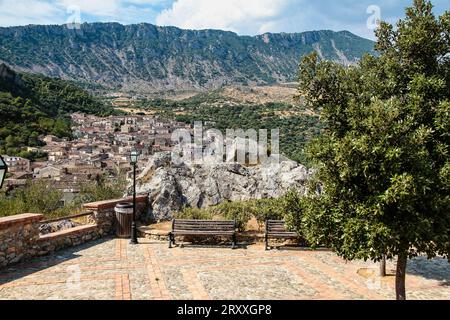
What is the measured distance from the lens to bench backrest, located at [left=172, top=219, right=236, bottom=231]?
11148 millimetres

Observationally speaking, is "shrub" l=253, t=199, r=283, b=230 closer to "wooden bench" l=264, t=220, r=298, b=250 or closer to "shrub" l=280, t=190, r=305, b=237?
"wooden bench" l=264, t=220, r=298, b=250

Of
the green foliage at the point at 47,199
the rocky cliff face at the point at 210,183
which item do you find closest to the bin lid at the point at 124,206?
the rocky cliff face at the point at 210,183

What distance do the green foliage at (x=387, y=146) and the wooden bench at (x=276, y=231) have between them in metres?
4.65

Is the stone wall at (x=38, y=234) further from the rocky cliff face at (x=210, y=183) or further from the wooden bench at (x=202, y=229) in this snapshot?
the wooden bench at (x=202, y=229)

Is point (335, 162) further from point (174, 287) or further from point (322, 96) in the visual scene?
point (174, 287)

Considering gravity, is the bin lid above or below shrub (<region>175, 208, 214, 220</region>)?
above

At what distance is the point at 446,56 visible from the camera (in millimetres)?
5938

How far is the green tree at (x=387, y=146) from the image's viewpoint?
193 inches

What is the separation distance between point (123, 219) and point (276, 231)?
15.5ft

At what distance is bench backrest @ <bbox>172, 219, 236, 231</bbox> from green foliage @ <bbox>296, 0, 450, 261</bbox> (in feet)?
17.1

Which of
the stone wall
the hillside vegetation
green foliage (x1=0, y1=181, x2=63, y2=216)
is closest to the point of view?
the stone wall

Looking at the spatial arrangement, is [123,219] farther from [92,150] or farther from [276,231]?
[92,150]

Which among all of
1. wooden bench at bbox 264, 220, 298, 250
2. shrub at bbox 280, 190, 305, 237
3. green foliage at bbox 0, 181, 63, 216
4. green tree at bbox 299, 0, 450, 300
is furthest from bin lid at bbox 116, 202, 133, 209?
green tree at bbox 299, 0, 450, 300
